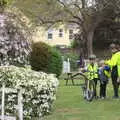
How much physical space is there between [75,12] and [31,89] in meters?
37.5

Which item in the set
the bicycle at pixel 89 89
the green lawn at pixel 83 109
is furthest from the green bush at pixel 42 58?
the bicycle at pixel 89 89

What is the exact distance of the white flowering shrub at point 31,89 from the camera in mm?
11297

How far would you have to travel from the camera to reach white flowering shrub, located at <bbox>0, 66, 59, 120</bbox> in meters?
11.3

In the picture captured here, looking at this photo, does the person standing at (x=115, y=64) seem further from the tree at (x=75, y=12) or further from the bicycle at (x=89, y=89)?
the tree at (x=75, y=12)

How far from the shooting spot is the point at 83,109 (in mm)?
13547

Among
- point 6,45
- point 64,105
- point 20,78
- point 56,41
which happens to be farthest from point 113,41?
point 20,78

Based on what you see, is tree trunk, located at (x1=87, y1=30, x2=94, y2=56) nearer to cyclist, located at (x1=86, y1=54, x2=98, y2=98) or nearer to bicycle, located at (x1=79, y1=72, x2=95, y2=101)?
cyclist, located at (x1=86, y1=54, x2=98, y2=98)

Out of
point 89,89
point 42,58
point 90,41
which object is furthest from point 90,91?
point 90,41

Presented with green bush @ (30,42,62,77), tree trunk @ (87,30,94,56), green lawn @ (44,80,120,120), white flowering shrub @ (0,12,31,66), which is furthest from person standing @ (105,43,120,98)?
tree trunk @ (87,30,94,56)

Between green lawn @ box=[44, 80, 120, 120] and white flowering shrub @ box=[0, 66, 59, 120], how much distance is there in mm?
351

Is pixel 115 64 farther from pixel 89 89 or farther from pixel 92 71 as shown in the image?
pixel 89 89

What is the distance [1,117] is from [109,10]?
3909 centimetres

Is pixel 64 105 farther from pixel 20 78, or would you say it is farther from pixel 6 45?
pixel 6 45

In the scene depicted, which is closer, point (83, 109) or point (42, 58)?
point (83, 109)
